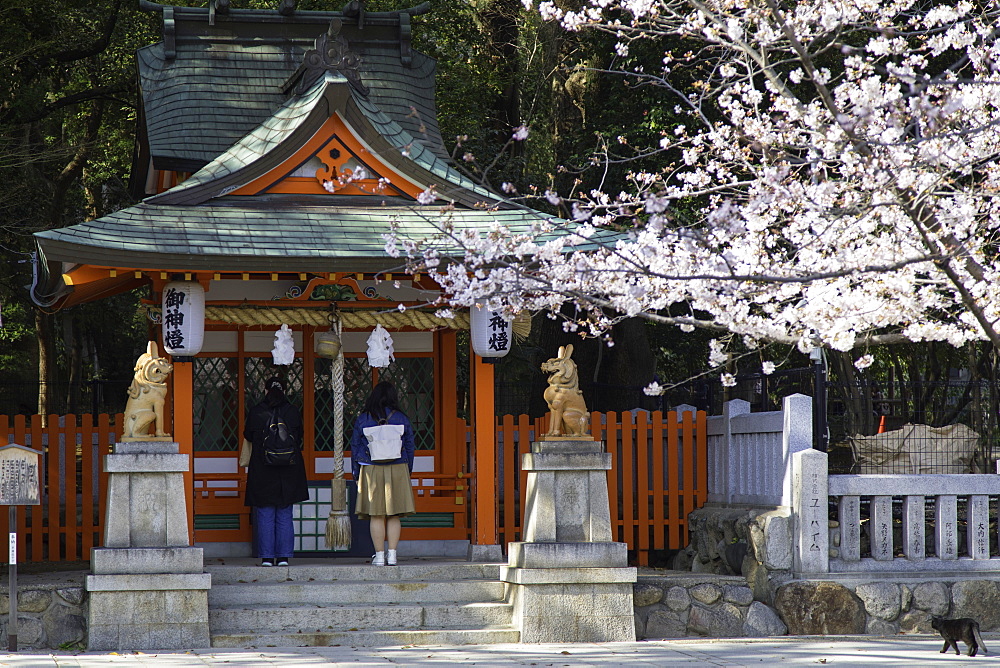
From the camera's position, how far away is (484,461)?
10.9m

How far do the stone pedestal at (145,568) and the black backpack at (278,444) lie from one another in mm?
1094

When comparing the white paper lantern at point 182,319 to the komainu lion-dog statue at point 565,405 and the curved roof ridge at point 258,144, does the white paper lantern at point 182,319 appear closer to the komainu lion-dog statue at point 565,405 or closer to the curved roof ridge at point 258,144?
the curved roof ridge at point 258,144

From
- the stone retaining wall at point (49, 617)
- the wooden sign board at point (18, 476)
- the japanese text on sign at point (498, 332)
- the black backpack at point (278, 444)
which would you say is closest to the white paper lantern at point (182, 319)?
the black backpack at point (278, 444)

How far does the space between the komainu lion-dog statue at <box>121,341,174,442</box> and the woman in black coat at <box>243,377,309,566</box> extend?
1068 mm

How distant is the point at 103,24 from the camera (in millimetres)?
19375

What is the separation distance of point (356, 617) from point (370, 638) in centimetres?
29

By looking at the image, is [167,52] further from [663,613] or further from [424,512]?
[663,613]

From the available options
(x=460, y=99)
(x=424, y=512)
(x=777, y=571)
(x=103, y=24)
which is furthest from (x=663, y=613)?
(x=103, y=24)

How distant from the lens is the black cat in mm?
8875

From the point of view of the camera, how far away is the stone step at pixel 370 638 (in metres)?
9.25

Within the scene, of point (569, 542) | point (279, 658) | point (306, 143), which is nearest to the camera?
point (279, 658)

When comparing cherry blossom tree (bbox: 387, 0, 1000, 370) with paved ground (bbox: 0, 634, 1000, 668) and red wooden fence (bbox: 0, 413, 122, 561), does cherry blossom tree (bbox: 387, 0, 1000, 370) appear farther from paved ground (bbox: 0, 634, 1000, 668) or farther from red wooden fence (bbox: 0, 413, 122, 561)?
red wooden fence (bbox: 0, 413, 122, 561)

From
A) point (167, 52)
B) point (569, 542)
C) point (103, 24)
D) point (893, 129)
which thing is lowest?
point (569, 542)

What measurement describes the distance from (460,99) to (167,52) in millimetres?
5854
